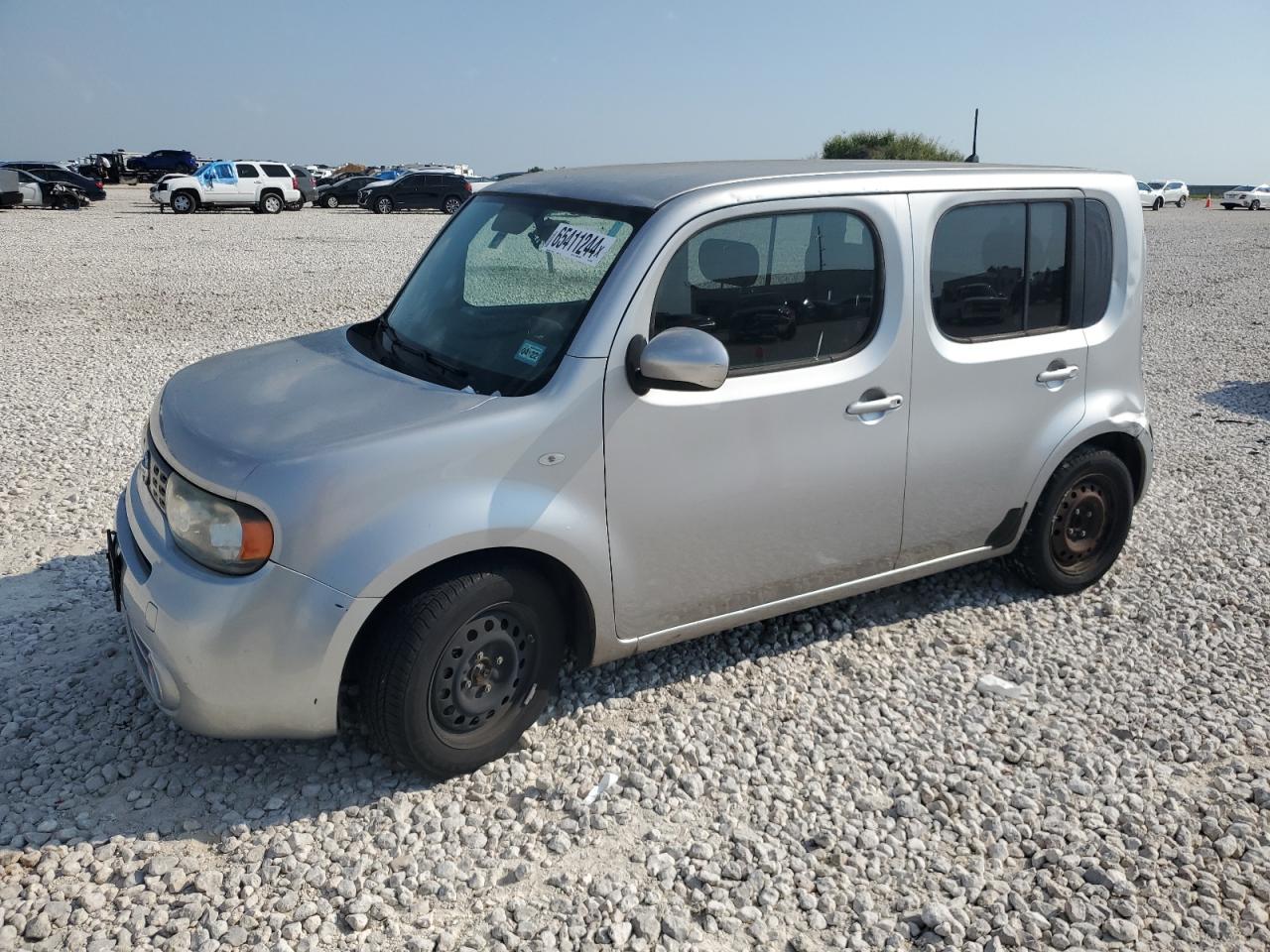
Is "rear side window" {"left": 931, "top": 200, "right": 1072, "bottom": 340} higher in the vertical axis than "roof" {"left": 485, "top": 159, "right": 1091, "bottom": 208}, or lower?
lower

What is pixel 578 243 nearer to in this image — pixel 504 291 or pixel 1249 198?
pixel 504 291

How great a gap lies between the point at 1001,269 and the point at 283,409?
2940 mm

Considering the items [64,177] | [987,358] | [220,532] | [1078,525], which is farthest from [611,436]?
[64,177]

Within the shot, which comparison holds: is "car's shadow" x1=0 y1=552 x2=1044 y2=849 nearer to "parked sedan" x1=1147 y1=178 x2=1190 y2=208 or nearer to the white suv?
the white suv

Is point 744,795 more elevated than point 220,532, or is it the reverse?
point 220,532

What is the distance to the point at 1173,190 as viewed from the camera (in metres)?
50.9

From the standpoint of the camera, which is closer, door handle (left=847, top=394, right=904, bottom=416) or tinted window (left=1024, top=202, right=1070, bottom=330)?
door handle (left=847, top=394, right=904, bottom=416)

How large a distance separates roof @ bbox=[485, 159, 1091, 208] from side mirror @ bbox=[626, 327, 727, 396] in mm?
557

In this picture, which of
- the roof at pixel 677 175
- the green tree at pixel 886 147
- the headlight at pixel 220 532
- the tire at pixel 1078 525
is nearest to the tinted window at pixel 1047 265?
the roof at pixel 677 175

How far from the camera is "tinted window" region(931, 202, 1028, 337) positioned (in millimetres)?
4203

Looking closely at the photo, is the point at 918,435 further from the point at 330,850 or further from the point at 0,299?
the point at 0,299

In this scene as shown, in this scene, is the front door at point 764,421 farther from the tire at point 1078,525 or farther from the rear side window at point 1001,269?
the tire at point 1078,525

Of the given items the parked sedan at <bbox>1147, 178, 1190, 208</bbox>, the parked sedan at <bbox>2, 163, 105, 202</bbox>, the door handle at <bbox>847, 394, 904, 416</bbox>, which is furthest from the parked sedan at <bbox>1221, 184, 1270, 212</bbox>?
the door handle at <bbox>847, 394, 904, 416</bbox>

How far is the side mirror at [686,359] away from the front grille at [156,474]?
63.3 inches
